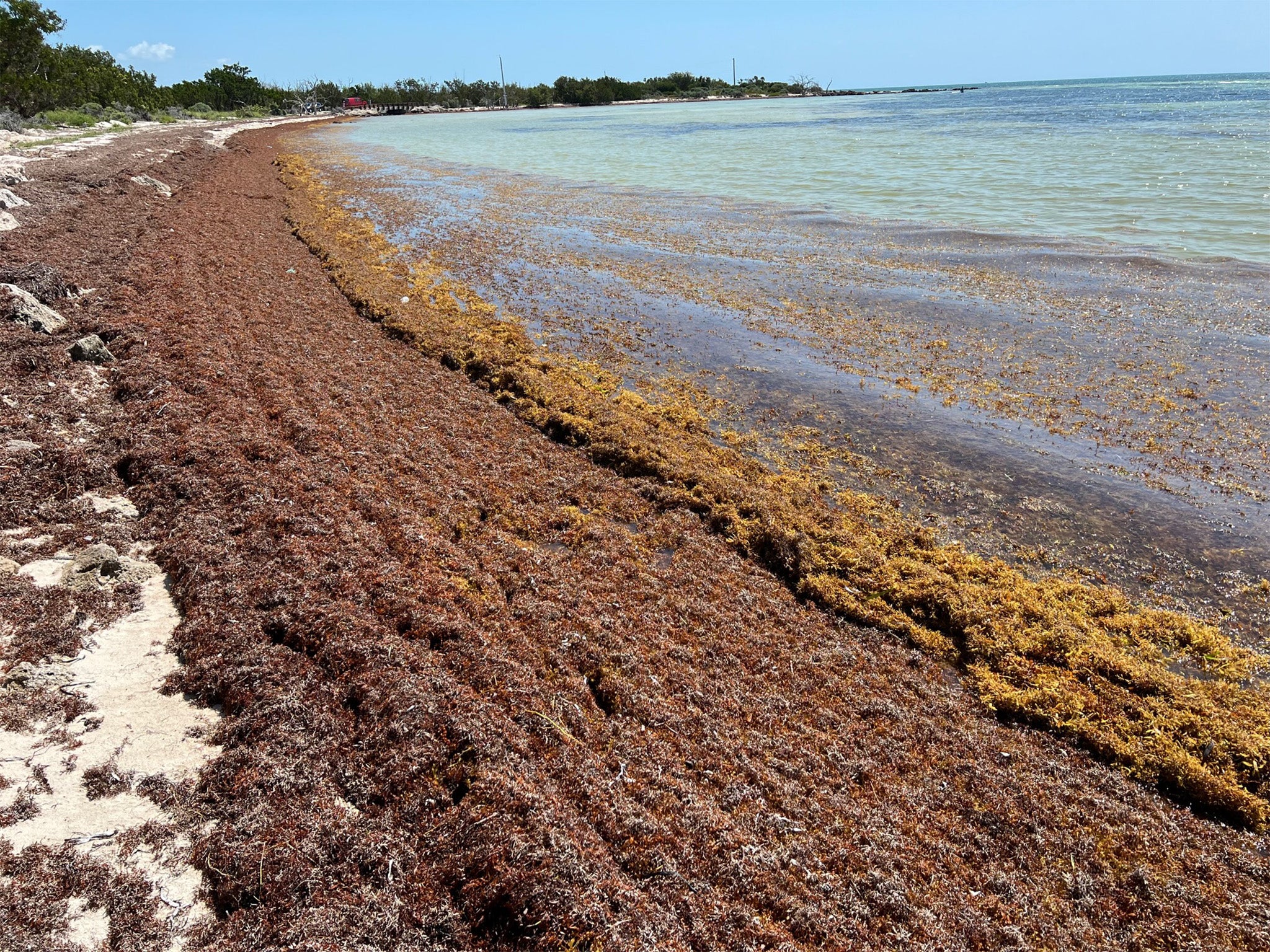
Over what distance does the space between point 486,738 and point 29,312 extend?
8362 millimetres

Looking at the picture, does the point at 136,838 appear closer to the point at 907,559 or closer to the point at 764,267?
the point at 907,559

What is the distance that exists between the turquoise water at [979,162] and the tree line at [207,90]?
17142 mm

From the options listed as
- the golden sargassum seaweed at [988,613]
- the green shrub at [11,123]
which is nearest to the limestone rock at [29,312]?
the golden sargassum seaweed at [988,613]

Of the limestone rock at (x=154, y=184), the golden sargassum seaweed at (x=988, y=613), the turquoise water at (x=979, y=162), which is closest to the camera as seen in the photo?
the golden sargassum seaweed at (x=988, y=613)

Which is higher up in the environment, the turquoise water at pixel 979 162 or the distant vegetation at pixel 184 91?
the distant vegetation at pixel 184 91

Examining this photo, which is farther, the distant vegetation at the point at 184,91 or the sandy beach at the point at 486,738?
the distant vegetation at the point at 184,91

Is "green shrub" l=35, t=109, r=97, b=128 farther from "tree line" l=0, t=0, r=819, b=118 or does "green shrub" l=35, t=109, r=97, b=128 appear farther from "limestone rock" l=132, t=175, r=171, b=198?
"limestone rock" l=132, t=175, r=171, b=198

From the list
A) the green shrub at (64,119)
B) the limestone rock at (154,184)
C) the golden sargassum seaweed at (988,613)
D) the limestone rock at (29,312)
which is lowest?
the golden sargassum seaweed at (988,613)

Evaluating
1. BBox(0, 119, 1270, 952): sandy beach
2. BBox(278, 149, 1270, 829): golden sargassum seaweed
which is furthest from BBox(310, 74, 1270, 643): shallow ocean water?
BBox(0, 119, 1270, 952): sandy beach

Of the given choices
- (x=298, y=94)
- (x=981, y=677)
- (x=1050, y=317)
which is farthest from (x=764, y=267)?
(x=298, y=94)

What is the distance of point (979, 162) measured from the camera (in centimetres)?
2814

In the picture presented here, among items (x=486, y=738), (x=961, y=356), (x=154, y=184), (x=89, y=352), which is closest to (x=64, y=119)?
(x=154, y=184)

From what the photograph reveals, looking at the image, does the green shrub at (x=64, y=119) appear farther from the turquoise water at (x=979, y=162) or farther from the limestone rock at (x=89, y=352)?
the limestone rock at (x=89, y=352)

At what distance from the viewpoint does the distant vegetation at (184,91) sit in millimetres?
37125
